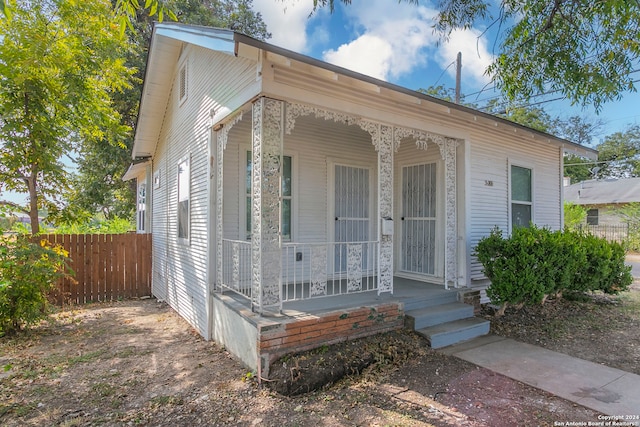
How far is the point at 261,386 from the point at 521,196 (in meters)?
6.29

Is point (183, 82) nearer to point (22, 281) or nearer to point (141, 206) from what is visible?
point (22, 281)

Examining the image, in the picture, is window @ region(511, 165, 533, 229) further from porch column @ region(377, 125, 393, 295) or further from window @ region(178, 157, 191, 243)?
window @ region(178, 157, 191, 243)

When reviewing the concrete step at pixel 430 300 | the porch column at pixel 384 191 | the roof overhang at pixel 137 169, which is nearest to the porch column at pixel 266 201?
the porch column at pixel 384 191

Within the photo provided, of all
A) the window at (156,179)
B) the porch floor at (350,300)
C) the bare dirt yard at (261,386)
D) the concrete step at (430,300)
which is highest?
the window at (156,179)

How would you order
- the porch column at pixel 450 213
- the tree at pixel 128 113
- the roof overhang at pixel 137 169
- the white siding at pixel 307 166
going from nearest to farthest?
1. the white siding at pixel 307 166
2. the porch column at pixel 450 213
3. the roof overhang at pixel 137 169
4. the tree at pixel 128 113

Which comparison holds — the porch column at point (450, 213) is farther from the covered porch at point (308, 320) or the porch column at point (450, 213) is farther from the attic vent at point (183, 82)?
the attic vent at point (183, 82)

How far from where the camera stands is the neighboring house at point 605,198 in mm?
21125

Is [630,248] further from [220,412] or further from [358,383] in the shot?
[220,412]

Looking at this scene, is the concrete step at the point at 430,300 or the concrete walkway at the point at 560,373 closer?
the concrete walkway at the point at 560,373

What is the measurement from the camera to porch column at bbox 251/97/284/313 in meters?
4.03

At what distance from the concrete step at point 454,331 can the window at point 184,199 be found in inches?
165

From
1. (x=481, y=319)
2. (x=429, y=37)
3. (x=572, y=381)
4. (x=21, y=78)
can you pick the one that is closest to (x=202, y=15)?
(x=21, y=78)

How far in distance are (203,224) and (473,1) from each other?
501 cm

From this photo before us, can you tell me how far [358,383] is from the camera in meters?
3.61
